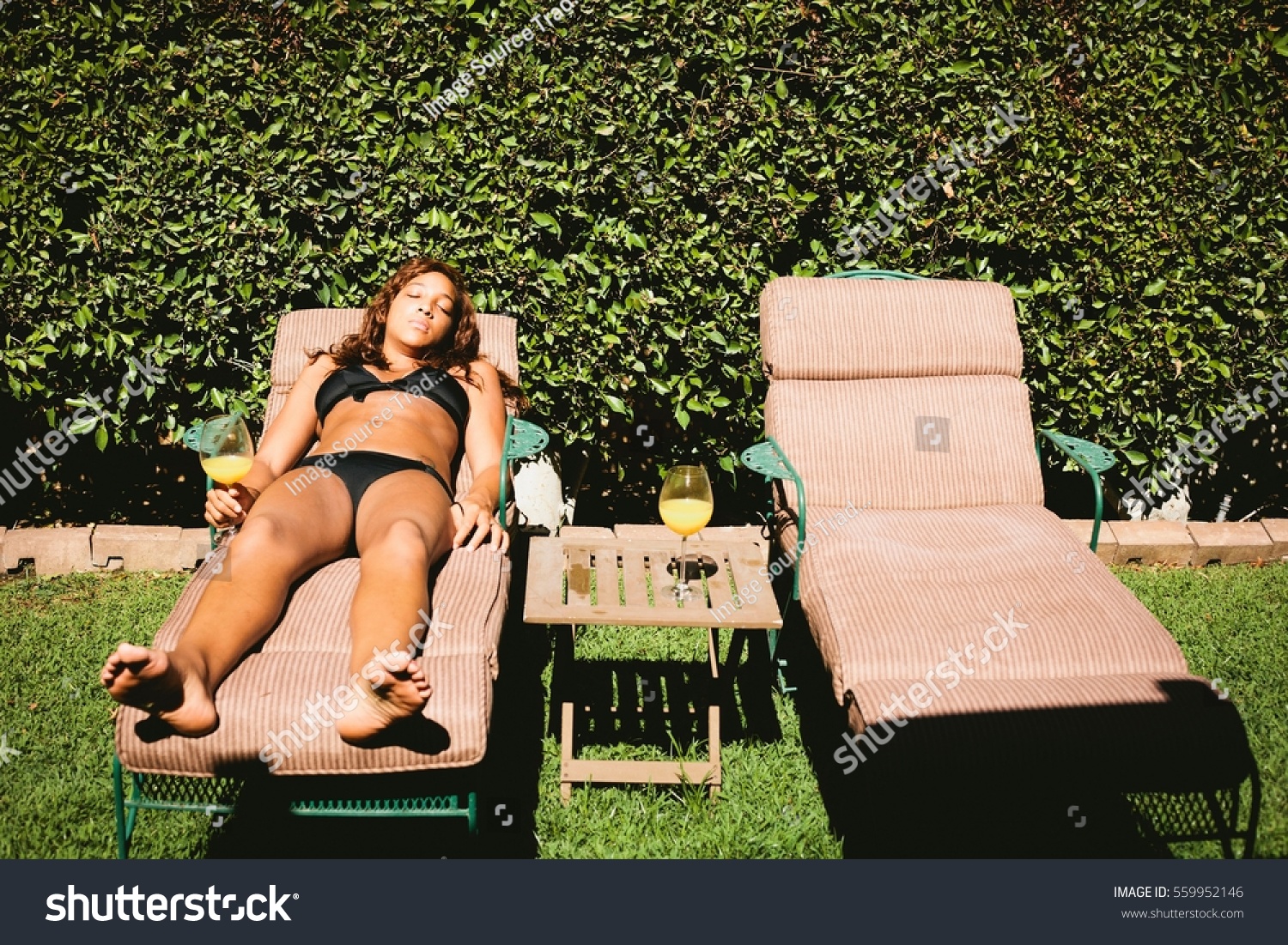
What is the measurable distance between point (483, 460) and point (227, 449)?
0.85 m

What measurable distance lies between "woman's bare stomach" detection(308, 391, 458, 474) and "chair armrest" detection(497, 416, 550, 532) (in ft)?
0.69

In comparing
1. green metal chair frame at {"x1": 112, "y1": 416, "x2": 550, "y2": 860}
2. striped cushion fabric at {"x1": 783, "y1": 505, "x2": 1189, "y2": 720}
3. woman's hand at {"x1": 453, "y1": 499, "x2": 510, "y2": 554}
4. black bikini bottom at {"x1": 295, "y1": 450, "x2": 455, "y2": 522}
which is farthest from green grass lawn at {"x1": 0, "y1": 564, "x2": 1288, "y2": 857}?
black bikini bottom at {"x1": 295, "y1": 450, "x2": 455, "y2": 522}

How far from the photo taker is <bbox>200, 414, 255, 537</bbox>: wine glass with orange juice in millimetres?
A: 2822

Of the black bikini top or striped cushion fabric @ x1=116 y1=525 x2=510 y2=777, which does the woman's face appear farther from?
striped cushion fabric @ x1=116 y1=525 x2=510 y2=777

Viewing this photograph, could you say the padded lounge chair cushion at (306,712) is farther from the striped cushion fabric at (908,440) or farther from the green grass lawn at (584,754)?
the striped cushion fabric at (908,440)

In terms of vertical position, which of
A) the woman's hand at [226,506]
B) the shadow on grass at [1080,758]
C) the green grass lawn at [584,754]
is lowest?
the green grass lawn at [584,754]

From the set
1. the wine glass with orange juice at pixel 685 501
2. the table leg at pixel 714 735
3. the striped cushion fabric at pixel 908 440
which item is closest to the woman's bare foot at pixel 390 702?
the wine glass with orange juice at pixel 685 501

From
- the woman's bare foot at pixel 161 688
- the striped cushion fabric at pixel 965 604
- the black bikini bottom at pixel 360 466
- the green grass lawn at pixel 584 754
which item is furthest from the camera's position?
the black bikini bottom at pixel 360 466

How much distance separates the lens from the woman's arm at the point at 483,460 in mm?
3076

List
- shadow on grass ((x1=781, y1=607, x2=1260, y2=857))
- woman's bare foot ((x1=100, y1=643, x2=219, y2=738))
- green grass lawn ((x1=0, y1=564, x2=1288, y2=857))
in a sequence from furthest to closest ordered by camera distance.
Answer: green grass lawn ((x1=0, y1=564, x2=1288, y2=857))
shadow on grass ((x1=781, y1=607, x2=1260, y2=857))
woman's bare foot ((x1=100, y1=643, x2=219, y2=738))

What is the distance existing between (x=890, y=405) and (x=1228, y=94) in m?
1.89

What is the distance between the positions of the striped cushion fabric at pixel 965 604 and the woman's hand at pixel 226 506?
5.57 feet

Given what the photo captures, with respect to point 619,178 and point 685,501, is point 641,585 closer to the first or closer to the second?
point 685,501

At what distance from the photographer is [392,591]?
99.0 inches
